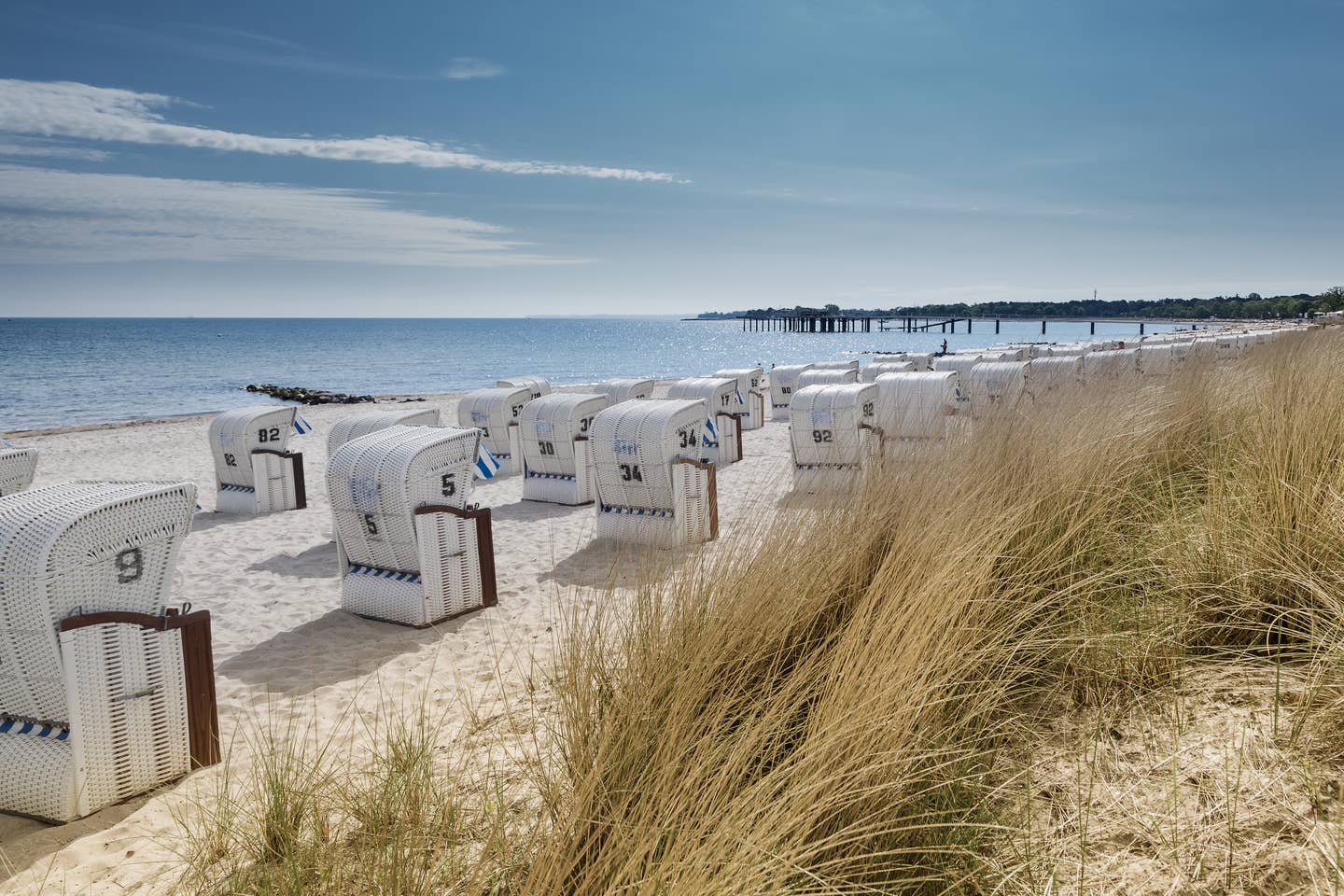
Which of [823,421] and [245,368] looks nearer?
[823,421]

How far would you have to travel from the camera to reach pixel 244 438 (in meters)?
11.6

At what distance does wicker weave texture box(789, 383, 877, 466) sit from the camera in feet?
36.8

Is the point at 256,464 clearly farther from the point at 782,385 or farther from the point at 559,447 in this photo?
Result: the point at 782,385

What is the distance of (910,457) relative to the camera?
4633 mm

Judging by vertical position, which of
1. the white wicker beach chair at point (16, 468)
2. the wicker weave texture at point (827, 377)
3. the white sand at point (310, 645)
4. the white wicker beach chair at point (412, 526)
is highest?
the wicker weave texture at point (827, 377)

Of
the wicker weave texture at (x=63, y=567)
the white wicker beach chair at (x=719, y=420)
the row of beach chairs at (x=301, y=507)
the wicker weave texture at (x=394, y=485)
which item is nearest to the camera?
the wicker weave texture at (x=63, y=567)

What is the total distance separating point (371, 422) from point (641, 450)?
3639mm

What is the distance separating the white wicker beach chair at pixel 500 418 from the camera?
1426 centimetres

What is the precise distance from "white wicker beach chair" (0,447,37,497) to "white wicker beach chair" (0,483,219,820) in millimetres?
2955

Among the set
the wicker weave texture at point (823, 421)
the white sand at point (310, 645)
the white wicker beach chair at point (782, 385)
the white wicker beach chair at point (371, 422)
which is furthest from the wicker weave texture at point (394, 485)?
the white wicker beach chair at point (782, 385)

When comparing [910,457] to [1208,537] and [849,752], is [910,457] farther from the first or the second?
[849,752]

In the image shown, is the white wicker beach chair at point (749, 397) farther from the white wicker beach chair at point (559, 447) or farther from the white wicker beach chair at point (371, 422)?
the white wicker beach chair at point (371, 422)

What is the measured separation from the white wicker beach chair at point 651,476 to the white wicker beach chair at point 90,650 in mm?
5296

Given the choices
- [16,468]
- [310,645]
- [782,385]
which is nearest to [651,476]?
[310,645]
